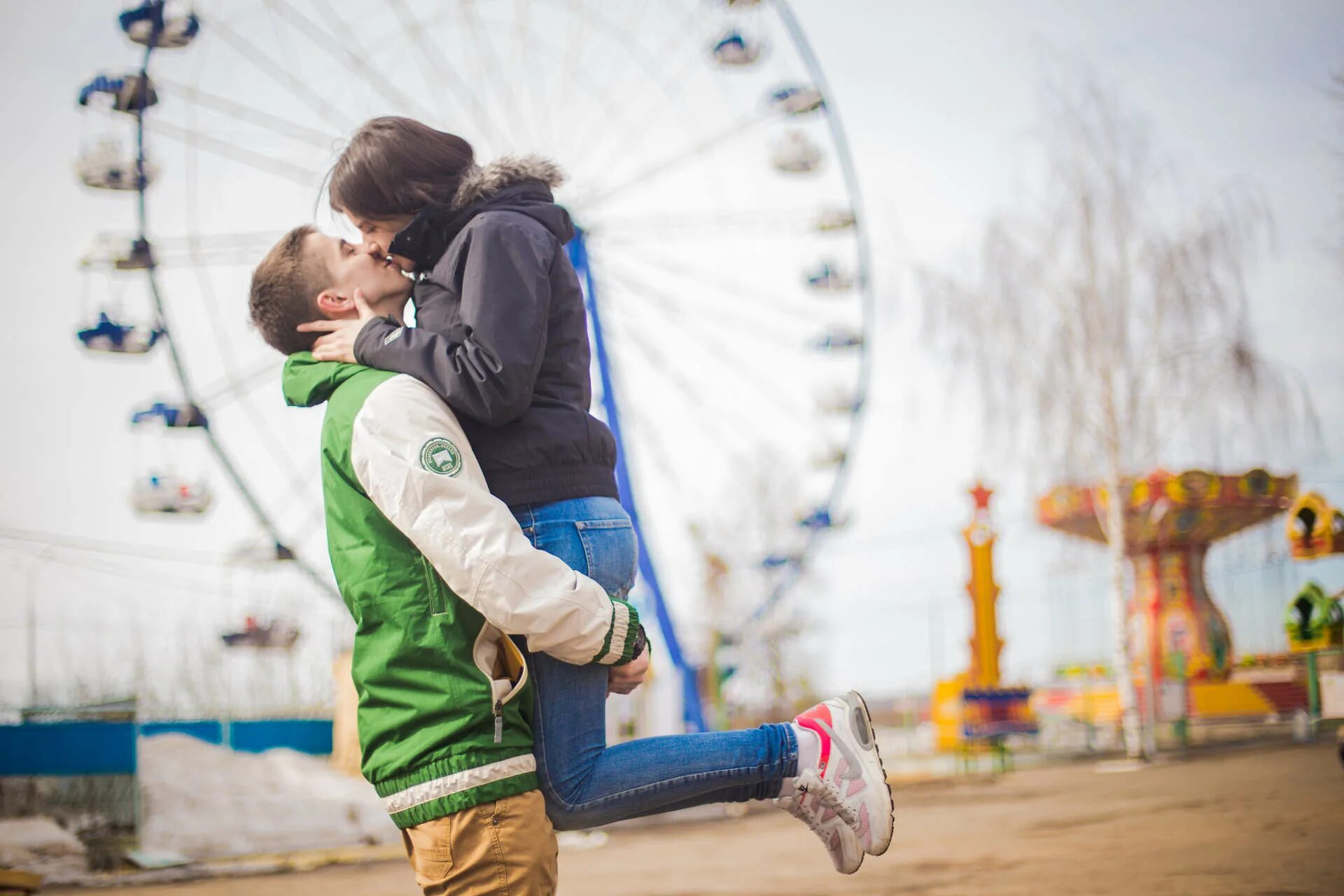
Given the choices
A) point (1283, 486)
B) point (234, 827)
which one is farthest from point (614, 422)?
point (1283, 486)

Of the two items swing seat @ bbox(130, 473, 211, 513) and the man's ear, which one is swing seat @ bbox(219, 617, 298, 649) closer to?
swing seat @ bbox(130, 473, 211, 513)

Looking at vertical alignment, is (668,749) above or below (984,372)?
Answer: below

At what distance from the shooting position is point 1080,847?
18.2ft

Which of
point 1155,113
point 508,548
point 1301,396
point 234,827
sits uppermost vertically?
point 1155,113

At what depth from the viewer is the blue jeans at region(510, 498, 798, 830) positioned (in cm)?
208

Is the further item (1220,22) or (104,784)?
(1220,22)

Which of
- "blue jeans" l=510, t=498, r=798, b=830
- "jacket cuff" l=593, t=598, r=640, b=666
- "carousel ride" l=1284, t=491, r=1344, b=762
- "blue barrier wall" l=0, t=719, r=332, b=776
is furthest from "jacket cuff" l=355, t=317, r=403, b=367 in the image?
"carousel ride" l=1284, t=491, r=1344, b=762

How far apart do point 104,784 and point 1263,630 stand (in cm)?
1354

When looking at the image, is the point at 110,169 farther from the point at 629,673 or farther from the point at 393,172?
the point at 629,673

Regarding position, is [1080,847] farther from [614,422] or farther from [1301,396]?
[1301,396]

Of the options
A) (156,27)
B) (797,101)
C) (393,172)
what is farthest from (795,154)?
(393,172)

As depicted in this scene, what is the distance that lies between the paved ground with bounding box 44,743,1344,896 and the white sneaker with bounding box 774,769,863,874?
210 cm


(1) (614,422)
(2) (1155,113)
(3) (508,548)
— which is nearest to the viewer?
(3) (508,548)

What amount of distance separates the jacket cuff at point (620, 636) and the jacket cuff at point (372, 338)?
555 millimetres
